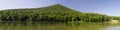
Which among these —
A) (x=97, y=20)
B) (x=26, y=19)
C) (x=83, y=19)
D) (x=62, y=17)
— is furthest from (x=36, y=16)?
(x=97, y=20)

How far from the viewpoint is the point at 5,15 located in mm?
71188

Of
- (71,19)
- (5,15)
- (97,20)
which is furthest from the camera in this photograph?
(5,15)

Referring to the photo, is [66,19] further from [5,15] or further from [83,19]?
[5,15]

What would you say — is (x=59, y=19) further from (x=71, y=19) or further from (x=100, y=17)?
(x=100, y=17)

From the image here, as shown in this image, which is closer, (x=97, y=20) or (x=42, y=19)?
(x=97, y=20)

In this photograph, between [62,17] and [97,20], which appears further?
[62,17]

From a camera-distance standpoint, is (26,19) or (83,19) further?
(26,19)

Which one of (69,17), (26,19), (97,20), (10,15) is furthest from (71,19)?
(10,15)

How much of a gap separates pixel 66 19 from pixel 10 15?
16.1m

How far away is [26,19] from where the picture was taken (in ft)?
228

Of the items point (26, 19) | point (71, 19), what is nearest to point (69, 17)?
point (71, 19)

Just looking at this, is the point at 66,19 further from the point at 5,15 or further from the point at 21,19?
the point at 5,15

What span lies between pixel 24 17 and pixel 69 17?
12.7 meters

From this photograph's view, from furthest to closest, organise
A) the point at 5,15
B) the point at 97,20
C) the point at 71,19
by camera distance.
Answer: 1. the point at 5,15
2. the point at 71,19
3. the point at 97,20
